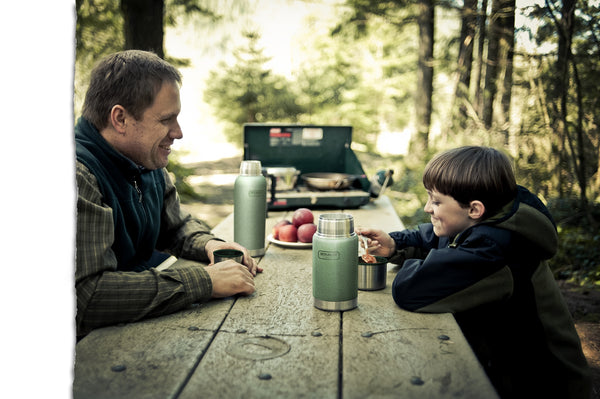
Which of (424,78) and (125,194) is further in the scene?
(424,78)

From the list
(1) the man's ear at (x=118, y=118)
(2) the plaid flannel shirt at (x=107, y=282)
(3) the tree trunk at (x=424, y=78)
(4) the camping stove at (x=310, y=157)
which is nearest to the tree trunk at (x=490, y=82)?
(3) the tree trunk at (x=424, y=78)

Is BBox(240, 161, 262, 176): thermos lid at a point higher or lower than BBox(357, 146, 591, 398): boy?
higher

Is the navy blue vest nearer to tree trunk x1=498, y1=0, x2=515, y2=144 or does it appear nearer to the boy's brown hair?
the boy's brown hair

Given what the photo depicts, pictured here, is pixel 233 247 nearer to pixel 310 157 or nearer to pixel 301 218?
pixel 301 218

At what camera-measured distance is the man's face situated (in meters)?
1.84

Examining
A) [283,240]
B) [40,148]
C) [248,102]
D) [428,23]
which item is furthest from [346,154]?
[248,102]

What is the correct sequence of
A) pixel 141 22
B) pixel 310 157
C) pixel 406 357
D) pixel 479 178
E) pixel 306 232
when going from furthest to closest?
1. pixel 141 22
2. pixel 310 157
3. pixel 306 232
4. pixel 479 178
5. pixel 406 357

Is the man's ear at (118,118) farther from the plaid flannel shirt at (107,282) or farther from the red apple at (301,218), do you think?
the red apple at (301,218)

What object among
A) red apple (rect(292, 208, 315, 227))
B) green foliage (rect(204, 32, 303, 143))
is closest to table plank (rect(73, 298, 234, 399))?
red apple (rect(292, 208, 315, 227))

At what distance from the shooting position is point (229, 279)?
1.66m

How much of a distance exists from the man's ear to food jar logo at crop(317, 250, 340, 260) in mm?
805

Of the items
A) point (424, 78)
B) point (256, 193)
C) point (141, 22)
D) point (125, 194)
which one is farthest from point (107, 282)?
point (424, 78)

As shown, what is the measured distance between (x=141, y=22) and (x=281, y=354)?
4.75 m

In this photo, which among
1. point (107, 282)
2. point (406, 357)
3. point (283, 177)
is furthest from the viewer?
point (283, 177)
